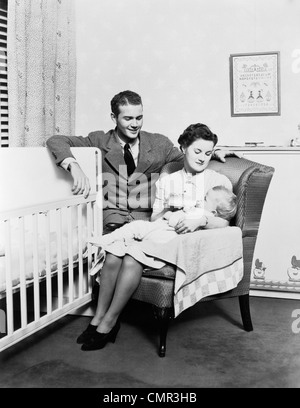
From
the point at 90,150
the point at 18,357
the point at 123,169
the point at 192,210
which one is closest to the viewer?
the point at 18,357

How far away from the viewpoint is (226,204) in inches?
85.0

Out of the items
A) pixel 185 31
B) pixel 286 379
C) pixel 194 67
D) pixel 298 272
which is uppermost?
Answer: pixel 185 31

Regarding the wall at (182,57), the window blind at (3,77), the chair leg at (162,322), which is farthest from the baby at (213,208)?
the window blind at (3,77)

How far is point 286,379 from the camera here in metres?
1.83

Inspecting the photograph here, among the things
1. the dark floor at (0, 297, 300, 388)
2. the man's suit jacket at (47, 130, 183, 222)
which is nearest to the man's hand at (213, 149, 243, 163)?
the man's suit jacket at (47, 130, 183, 222)

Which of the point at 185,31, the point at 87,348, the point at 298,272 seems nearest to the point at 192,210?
the point at 87,348

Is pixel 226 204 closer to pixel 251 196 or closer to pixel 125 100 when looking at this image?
pixel 251 196

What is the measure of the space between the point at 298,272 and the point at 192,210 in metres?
0.91

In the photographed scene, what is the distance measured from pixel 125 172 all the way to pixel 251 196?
0.64 meters

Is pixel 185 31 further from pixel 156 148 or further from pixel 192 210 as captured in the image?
pixel 192 210

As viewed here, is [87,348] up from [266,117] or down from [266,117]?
down

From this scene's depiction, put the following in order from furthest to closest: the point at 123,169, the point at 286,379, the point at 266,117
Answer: the point at 266,117, the point at 123,169, the point at 286,379

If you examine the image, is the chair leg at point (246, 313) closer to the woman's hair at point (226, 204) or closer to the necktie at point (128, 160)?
the woman's hair at point (226, 204)

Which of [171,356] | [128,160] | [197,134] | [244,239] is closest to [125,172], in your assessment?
[128,160]
